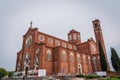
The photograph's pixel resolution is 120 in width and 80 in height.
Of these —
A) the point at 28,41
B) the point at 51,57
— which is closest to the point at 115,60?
the point at 51,57

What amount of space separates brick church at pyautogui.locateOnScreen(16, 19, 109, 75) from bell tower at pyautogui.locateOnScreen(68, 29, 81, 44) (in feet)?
17.1

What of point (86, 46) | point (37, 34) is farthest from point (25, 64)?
point (86, 46)

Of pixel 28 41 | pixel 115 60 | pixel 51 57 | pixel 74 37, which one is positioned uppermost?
pixel 74 37

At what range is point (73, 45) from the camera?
49.1 m

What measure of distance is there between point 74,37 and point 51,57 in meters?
22.7

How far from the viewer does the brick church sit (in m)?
32.1

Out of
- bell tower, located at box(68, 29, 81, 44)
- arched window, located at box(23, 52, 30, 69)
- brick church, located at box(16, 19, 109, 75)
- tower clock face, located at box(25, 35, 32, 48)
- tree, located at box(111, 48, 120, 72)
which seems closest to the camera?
brick church, located at box(16, 19, 109, 75)

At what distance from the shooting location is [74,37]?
5388 centimetres

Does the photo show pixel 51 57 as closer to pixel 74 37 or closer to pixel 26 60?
pixel 26 60

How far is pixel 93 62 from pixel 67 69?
15.0 m

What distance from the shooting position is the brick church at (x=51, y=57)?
32.1 m

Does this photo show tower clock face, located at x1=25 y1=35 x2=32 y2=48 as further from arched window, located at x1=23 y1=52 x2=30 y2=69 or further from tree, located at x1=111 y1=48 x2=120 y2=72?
tree, located at x1=111 y1=48 x2=120 y2=72

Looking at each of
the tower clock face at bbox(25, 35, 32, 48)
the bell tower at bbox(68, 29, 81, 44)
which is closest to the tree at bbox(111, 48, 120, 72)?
the bell tower at bbox(68, 29, 81, 44)

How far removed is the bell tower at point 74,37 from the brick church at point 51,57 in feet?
17.1
